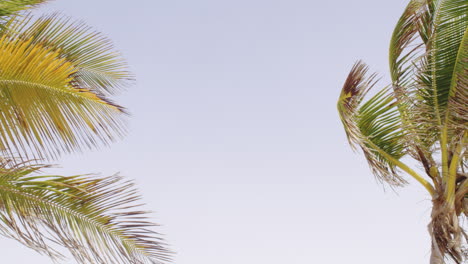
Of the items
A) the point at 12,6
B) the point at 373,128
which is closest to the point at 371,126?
the point at 373,128

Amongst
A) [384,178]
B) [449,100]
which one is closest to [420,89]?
[449,100]

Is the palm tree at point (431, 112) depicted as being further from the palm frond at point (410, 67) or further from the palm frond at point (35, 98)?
the palm frond at point (35, 98)

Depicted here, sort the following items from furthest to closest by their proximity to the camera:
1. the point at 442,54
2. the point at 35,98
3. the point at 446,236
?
the point at 442,54 → the point at 446,236 → the point at 35,98

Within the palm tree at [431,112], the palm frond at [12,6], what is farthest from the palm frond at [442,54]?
the palm frond at [12,6]

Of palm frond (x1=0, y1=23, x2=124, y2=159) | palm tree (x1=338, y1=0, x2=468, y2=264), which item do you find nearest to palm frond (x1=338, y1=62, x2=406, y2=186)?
palm tree (x1=338, y1=0, x2=468, y2=264)

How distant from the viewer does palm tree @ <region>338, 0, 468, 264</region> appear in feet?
24.6

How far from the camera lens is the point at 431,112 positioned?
25.6 feet

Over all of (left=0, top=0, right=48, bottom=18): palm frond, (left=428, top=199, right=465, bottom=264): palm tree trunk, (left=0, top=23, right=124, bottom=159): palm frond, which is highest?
(left=0, top=0, right=48, bottom=18): palm frond

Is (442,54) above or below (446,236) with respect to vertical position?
above

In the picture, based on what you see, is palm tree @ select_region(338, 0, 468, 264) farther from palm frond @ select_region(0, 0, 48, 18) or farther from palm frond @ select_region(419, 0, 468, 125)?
palm frond @ select_region(0, 0, 48, 18)

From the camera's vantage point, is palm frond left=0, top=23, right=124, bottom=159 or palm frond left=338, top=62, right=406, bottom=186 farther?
palm frond left=338, top=62, right=406, bottom=186

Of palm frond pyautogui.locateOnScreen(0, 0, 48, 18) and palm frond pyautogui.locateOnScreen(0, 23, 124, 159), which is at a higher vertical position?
palm frond pyautogui.locateOnScreen(0, 0, 48, 18)

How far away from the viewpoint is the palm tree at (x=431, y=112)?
296 inches

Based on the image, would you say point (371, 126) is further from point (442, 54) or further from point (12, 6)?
point (12, 6)
